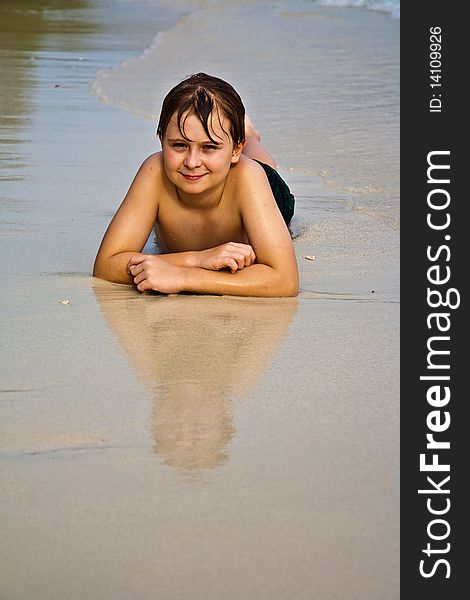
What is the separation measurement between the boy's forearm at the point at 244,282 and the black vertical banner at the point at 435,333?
0.42 metres

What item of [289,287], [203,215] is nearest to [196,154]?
[203,215]

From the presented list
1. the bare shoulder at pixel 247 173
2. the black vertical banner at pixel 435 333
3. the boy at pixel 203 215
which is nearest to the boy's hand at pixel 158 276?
the boy at pixel 203 215

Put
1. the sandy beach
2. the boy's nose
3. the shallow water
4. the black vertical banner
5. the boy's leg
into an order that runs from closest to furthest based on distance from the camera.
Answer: the sandy beach, the black vertical banner, the boy's nose, the boy's leg, the shallow water

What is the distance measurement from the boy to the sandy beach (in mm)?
91

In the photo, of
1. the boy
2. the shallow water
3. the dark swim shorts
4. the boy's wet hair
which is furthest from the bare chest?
the shallow water

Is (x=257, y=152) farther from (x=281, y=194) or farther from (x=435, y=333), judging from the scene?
(x=435, y=333)

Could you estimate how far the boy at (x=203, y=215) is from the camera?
142 inches

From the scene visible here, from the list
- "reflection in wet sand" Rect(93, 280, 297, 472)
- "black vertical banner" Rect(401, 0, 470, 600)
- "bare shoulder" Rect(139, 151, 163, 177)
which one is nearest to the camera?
"black vertical banner" Rect(401, 0, 470, 600)

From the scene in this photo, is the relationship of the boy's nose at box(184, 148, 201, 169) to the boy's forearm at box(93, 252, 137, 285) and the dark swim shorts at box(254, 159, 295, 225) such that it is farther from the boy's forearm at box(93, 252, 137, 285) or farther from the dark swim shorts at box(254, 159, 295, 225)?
the dark swim shorts at box(254, 159, 295, 225)

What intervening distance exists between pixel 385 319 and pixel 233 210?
2.69 ft

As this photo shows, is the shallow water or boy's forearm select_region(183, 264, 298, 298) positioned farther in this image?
the shallow water

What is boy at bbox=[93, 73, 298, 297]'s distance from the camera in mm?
3600

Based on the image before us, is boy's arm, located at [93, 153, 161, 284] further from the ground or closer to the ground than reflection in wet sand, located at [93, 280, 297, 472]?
further from the ground

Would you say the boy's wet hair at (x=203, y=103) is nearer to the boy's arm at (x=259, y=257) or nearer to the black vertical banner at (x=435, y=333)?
the boy's arm at (x=259, y=257)
